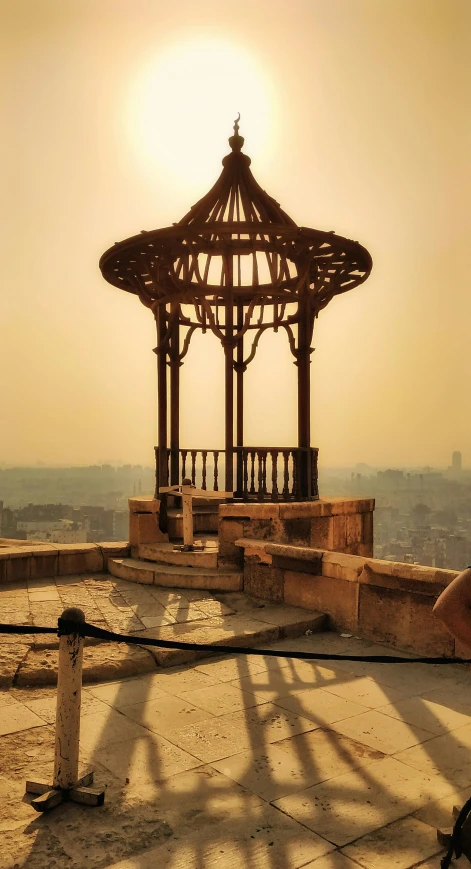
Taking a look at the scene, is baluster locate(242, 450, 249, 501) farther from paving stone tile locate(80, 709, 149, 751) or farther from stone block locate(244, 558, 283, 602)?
paving stone tile locate(80, 709, 149, 751)

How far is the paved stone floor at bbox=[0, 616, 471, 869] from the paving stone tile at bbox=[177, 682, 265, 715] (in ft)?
0.07

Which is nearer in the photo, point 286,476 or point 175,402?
point 286,476

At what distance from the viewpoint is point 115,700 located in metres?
4.51

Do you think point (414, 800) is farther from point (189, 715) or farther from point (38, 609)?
point (38, 609)

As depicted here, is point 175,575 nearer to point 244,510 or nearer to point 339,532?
point 244,510

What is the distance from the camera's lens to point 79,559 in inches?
354

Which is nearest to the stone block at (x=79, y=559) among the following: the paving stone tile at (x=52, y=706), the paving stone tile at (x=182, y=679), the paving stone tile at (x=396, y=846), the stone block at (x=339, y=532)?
the stone block at (x=339, y=532)

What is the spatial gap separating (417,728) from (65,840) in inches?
90.8

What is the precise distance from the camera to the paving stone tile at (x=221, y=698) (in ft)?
14.2

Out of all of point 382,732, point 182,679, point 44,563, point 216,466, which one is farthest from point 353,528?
point 382,732

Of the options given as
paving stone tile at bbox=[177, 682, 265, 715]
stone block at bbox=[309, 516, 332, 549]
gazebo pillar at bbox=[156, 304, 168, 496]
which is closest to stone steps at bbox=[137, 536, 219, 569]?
stone block at bbox=[309, 516, 332, 549]

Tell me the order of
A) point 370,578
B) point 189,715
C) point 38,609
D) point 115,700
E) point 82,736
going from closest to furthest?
1. point 82,736
2. point 189,715
3. point 115,700
4. point 370,578
5. point 38,609

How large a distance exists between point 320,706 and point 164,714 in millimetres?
1095

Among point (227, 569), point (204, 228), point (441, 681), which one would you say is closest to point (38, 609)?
point (227, 569)
